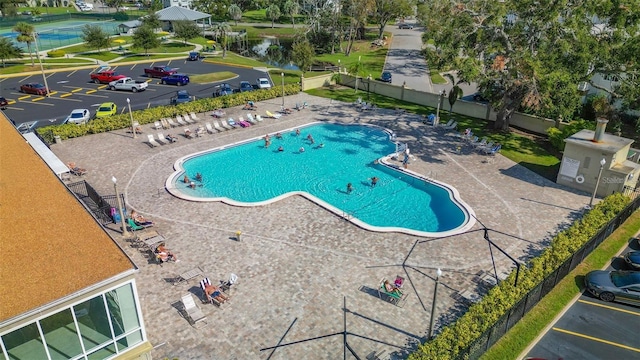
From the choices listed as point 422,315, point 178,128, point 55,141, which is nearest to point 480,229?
point 422,315

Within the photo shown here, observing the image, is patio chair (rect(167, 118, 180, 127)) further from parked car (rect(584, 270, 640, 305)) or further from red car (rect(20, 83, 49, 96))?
parked car (rect(584, 270, 640, 305))

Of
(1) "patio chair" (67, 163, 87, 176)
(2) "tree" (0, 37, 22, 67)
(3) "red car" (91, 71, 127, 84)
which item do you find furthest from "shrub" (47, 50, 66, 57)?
(1) "patio chair" (67, 163, 87, 176)

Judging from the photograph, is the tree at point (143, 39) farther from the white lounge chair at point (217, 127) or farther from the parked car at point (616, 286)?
the parked car at point (616, 286)

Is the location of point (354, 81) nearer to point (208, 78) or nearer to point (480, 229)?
point (208, 78)

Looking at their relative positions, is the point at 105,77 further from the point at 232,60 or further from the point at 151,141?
the point at 151,141

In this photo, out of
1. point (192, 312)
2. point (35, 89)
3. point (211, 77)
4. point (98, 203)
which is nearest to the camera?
point (192, 312)

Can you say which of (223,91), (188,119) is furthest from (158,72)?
(188,119)

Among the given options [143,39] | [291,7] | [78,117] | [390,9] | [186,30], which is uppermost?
[390,9]
